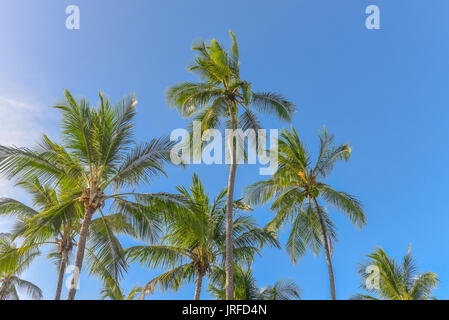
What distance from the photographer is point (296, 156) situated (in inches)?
650

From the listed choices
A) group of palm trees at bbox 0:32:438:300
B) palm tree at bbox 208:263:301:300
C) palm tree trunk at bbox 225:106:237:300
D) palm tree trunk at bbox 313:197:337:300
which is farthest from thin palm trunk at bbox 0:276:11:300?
palm tree trunk at bbox 313:197:337:300

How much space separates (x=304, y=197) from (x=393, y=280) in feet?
22.5

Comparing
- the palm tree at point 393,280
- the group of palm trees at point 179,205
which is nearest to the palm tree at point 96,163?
the group of palm trees at point 179,205

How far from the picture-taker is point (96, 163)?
1147cm

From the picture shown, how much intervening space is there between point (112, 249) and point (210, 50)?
27.5 feet

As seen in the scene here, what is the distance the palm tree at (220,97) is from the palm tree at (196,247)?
204 centimetres

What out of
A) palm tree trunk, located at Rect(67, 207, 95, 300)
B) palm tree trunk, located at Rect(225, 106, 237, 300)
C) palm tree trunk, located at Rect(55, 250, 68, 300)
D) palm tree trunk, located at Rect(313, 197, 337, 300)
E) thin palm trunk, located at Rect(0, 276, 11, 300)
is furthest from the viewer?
thin palm trunk, located at Rect(0, 276, 11, 300)

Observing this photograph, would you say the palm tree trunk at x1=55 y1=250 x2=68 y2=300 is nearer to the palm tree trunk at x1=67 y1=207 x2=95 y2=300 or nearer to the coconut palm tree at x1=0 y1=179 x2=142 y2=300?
the coconut palm tree at x1=0 y1=179 x2=142 y2=300

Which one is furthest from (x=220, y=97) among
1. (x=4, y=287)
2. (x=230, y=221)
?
(x=4, y=287)

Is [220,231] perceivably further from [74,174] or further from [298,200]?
[74,174]

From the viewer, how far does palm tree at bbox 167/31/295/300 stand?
14141 mm

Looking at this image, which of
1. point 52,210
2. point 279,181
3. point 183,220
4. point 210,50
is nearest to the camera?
point 52,210

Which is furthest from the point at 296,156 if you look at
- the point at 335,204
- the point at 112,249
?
the point at 112,249

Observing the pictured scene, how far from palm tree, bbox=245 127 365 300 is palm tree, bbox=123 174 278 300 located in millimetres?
2304
